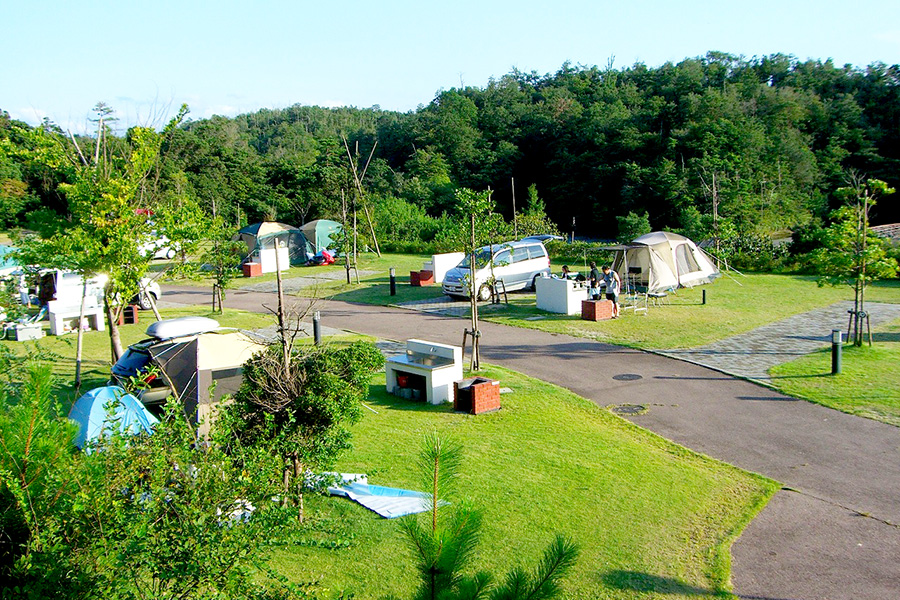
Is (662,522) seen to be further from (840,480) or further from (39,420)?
(39,420)

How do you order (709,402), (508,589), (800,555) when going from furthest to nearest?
(709,402) → (800,555) → (508,589)

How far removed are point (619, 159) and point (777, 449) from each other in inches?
1605

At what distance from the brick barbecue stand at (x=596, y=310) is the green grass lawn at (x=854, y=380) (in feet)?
17.7

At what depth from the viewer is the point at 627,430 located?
10.4 metres

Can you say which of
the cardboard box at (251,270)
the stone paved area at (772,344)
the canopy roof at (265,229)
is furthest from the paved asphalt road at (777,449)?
the canopy roof at (265,229)

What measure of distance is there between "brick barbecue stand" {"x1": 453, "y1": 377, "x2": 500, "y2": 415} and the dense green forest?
20.6 metres

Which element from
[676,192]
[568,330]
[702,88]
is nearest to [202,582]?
[568,330]

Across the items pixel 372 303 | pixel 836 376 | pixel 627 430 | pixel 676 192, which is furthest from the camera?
pixel 676 192

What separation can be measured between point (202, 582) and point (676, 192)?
1618 inches

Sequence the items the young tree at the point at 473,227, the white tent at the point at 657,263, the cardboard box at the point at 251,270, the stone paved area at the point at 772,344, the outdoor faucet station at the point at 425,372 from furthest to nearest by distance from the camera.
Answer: the cardboard box at the point at 251,270
the white tent at the point at 657,263
the stone paved area at the point at 772,344
the young tree at the point at 473,227
the outdoor faucet station at the point at 425,372

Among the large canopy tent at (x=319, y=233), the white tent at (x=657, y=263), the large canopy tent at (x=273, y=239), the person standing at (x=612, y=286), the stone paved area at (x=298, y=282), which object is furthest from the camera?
the large canopy tent at (x=319, y=233)

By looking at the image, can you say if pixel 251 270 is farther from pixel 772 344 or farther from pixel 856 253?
pixel 856 253

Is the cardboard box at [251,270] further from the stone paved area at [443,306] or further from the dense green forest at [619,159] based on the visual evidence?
the stone paved area at [443,306]

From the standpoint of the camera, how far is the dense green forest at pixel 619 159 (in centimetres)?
4103
